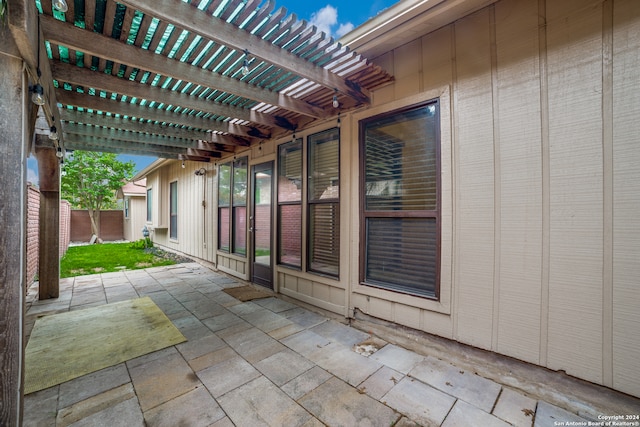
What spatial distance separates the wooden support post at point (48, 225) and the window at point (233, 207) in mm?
2597

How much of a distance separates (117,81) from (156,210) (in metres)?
8.13

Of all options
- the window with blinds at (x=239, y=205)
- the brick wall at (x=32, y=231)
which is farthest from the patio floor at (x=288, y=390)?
the window with blinds at (x=239, y=205)

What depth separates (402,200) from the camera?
8.76 feet

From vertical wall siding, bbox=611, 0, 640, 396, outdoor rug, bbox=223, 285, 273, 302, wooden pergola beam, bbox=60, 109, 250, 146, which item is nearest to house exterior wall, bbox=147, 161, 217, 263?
wooden pergola beam, bbox=60, 109, 250, 146

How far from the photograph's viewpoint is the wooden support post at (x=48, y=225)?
12.6ft

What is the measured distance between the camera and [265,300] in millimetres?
3895

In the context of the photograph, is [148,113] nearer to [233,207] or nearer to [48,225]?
[233,207]

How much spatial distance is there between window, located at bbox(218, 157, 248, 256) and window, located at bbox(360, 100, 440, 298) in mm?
2905

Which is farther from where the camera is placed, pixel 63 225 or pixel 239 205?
pixel 63 225

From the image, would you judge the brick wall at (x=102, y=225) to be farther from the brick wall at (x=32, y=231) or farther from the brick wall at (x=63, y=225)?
the brick wall at (x=32, y=231)

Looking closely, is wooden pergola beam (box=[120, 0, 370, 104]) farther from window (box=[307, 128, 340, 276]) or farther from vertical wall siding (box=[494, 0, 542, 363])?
vertical wall siding (box=[494, 0, 542, 363])

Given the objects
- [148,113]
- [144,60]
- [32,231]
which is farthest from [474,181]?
[32,231]

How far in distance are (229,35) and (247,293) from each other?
3.54 metres

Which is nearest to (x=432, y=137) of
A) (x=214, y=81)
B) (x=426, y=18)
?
(x=426, y=18)
